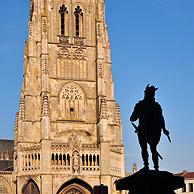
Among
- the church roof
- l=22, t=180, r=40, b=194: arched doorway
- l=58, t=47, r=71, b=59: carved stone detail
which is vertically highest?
l=58, t=47, r=71, b=59: carved stone detail

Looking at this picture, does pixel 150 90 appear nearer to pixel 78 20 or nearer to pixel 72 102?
pixel 72 102

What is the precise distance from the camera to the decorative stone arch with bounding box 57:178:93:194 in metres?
67.9

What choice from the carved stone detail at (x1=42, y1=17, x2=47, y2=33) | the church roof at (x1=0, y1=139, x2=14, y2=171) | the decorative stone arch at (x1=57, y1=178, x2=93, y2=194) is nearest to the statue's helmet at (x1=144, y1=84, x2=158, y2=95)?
the decorative stone arch at (x1=57, y1=178, x2=93, y2=194)

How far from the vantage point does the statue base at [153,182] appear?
14.1 metres

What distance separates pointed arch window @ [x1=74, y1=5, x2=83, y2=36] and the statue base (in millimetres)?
62809

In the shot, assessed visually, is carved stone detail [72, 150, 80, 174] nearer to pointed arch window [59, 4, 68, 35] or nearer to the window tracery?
the window tracery

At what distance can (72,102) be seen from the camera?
72.9m

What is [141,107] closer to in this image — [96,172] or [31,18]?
[96,172]

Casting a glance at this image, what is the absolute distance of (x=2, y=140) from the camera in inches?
4242

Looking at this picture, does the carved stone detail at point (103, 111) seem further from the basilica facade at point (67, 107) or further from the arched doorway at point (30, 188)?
the arched doorway at point (30, 188)

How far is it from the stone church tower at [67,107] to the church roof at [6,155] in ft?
83.0

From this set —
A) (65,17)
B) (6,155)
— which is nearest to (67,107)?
(65,17)

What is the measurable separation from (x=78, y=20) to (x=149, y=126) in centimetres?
6321

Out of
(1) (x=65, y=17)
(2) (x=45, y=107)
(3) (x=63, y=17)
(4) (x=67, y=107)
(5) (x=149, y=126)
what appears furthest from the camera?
(3) (x=63, y=17)
